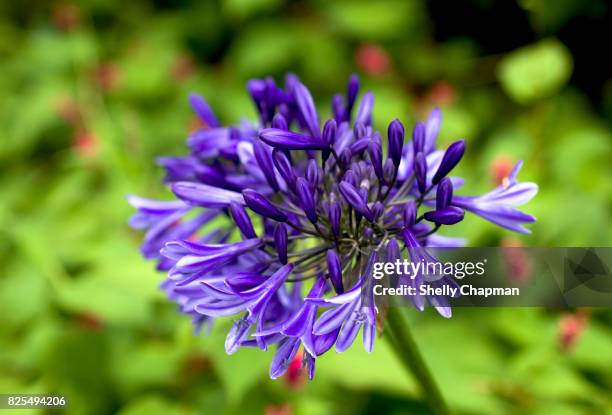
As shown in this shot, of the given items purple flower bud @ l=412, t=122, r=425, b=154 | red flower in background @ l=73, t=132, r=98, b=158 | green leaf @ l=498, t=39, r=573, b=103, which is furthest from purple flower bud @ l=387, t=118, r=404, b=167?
red flower in background @ l=73, t=132, r=98, b=158

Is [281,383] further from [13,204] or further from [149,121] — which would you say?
[149,121]

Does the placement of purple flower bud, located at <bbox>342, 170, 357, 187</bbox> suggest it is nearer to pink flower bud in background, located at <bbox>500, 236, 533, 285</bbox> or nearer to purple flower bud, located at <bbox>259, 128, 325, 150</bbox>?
purple flower bud, located at <bbox>259, 128, 325, 150</bbox>

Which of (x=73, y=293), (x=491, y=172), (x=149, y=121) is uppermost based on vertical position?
(x=149, y=121)

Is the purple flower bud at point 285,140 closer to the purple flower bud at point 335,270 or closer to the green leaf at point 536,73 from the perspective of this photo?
the purple flower bud at point 335,270

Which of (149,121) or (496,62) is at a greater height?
(496,62)

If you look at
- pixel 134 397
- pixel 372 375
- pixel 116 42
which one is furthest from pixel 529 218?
pixel 116 42

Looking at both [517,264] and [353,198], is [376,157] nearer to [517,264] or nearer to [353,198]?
[353,198]

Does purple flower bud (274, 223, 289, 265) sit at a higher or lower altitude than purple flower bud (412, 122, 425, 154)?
lower
